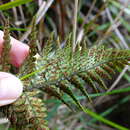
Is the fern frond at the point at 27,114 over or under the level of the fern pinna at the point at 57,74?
under

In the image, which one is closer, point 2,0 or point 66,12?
point 2,0

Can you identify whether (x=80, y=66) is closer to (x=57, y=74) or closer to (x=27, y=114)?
(x=57, y=74)

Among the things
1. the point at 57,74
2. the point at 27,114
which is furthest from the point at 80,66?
the point at 27,114

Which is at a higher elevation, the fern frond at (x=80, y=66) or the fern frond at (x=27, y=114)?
the fern frond at (x=80, y=66)

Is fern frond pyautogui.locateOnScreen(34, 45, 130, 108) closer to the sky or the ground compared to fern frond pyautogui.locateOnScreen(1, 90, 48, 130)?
closer to the sky

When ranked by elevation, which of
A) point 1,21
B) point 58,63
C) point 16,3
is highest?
point 1,21

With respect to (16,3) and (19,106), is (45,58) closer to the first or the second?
(19,106)

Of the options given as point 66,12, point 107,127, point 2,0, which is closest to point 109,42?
point 66,12

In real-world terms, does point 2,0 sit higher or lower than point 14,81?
higher
